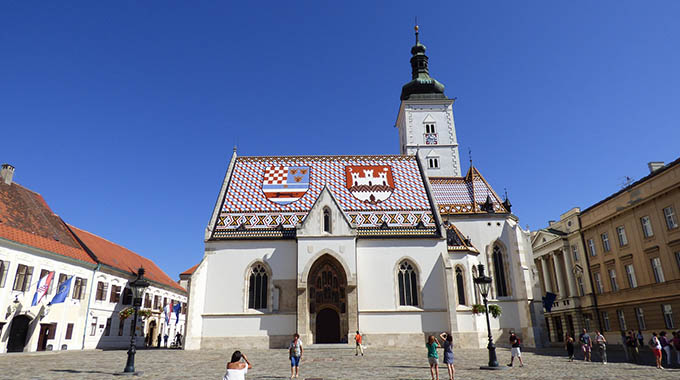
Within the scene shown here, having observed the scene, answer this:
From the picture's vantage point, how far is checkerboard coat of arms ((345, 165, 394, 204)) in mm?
35219

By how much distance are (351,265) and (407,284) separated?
4.62 meters

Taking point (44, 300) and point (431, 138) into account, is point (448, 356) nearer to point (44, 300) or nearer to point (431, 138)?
point (44, 300)

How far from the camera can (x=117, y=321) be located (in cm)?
3756

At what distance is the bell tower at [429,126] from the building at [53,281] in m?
33.2

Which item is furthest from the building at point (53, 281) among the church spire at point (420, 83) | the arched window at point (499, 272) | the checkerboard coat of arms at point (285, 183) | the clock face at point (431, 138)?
the church spire at point (420, 83)

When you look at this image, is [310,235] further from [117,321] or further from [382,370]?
[117,321]

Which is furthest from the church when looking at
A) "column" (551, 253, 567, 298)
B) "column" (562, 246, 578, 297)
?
"column" (551, 253, 567, 298)

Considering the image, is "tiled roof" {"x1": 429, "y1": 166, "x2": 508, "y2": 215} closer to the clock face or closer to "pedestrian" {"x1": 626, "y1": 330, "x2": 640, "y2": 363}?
the clock face

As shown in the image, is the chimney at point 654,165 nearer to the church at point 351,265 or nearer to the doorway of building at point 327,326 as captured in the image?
the church at point 351,265

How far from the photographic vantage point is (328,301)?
30.2 meters

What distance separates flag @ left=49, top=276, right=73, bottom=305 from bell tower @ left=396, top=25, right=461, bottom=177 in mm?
34045

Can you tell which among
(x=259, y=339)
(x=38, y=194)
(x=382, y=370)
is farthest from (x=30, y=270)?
(x=382, y=370)

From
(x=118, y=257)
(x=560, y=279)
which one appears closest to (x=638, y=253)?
(x=560, y=279)

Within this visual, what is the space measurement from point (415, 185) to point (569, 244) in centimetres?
2027
